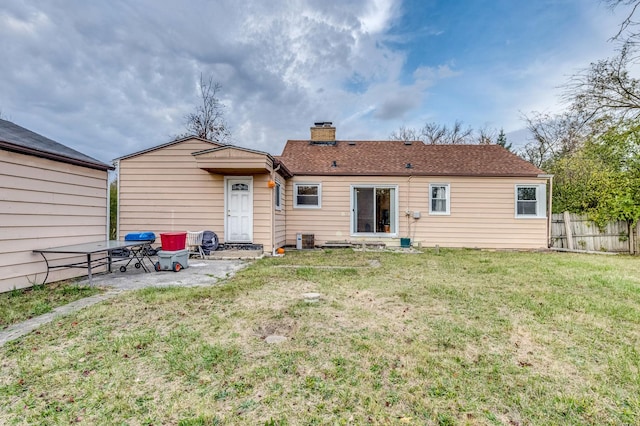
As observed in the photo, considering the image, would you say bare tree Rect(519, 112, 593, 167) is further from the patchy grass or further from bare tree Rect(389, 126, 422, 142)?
the patchy grass

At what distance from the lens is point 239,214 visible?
353 inches

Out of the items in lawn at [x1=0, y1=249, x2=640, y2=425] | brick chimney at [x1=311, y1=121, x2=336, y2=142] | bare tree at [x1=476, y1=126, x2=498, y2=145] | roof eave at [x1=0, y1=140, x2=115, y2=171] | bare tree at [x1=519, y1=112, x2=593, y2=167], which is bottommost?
lawn at [x1=0, y1=249, x2=640, y2=425]

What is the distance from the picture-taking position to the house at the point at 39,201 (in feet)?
15.2

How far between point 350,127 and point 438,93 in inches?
233

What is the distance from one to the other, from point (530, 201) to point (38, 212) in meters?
14.0

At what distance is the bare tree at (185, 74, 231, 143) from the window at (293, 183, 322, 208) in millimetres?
9912

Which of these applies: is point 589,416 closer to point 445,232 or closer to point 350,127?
point 445,232

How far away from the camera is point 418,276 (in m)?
5.96

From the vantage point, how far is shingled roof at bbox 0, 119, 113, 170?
15.3ft

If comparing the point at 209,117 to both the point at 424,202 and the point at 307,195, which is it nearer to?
the point at 307,195

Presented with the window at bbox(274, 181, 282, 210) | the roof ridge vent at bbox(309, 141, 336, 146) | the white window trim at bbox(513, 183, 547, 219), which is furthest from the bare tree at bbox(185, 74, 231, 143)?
the white window trim at bbox(513, 183, 547, 219)

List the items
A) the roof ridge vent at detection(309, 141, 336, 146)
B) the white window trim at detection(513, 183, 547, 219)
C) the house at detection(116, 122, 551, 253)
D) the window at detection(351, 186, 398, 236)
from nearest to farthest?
the white window trim at detection(513, 183, 547, 219) → the house at detection(116, 122, 551, 253) → the window at detection(351, 186, 398, 236) → the roof ridge vent at detection(309, 141, 336, 146)

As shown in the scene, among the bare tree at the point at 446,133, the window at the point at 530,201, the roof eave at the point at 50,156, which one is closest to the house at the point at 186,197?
the roof eave at the point at 50,156

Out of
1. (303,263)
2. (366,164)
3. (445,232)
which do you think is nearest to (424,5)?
(366,164)
